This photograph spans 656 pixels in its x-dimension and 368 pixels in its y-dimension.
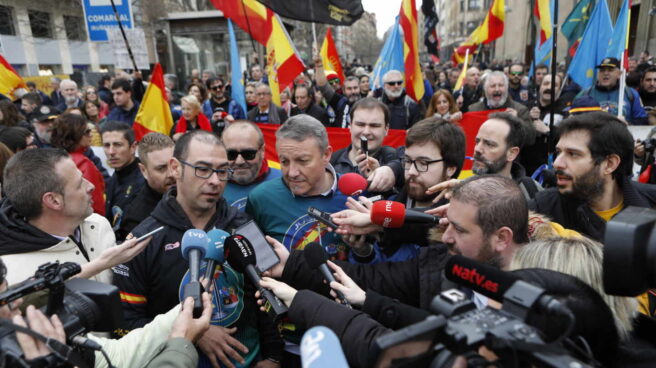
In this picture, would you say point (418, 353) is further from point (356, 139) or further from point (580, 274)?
point (356, 139)

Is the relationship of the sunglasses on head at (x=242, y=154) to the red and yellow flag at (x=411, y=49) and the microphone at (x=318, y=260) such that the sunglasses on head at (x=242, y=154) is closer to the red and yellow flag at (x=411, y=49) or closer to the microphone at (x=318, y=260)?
the microphone at (x=318, y=260)

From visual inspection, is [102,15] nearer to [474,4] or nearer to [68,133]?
[68,133]

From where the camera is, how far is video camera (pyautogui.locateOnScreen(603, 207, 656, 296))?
101 cm

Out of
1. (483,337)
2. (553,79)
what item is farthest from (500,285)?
(553,79)

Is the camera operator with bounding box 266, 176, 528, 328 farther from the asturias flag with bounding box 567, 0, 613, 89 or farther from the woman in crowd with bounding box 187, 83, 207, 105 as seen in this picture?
the woman in crowd with bounding box 187, 83, 207, 105

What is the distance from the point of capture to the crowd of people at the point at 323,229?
1455 millimetres

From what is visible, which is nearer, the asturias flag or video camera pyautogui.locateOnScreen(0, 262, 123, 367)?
video camera pyautogui.locateOnScreen(0, 262, 123, 367)

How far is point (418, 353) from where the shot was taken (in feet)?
3.14

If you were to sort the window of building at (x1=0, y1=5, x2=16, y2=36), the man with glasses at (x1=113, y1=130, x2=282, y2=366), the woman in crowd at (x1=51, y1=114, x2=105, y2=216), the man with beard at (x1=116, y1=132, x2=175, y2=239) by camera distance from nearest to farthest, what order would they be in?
the man with glasses at (x1=113, y1=130, x2=282, y2=366) → the man with beard at (x1=116, y1=132, x2=175, y2=239) → the woman in crowd at (x1=51, y1=114, x2=105, y2=216) → the window of building at (x1=0, y1=5, x2=16, y2=36)

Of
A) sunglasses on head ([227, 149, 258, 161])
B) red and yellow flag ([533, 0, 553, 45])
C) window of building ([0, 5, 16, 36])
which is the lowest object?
sunglasses on head ([227, 149, 258, 161])

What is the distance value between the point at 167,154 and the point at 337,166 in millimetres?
1500

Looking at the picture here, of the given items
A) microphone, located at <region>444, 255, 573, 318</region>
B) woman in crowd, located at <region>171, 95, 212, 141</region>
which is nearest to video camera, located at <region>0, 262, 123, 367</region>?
microphone, located at <region>444, 255, 573, 318</region>

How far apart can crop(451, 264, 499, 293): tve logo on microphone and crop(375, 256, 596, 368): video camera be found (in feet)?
0.11

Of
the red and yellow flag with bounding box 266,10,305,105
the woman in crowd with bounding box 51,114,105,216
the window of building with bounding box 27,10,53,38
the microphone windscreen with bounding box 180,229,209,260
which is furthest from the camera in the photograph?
the window of building with bounding box 27,10,53,38
